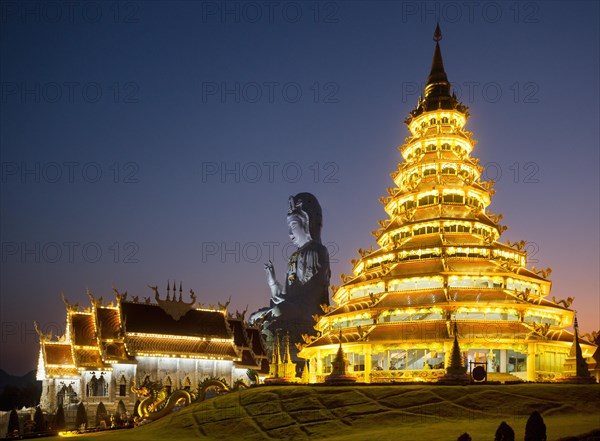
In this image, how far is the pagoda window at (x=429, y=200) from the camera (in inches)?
2137

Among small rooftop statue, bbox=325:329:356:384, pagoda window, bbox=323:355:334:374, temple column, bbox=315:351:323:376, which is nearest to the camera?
small rooftop statue, bbox=325:329:356:384

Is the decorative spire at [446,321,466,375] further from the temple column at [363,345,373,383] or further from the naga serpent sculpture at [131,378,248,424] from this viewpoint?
the naga serpent sculpture at [131,378,248,424]

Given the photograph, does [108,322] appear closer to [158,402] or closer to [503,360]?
[158,402]

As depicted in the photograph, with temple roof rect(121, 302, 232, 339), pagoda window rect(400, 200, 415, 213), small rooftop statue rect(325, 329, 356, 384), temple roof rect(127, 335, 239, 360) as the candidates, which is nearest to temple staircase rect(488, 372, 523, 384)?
small rooftop statue rect(325, 329, 356, 384)

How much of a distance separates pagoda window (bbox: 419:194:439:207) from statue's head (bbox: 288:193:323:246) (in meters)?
58.4

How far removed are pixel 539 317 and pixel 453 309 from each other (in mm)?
6740

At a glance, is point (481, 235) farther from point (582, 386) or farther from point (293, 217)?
point (293, 217)

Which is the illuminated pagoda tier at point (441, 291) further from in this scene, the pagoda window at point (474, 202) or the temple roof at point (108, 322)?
the temple roof at point (108, 322)

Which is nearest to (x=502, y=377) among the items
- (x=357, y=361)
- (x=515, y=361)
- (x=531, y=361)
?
(x=515, y=361)

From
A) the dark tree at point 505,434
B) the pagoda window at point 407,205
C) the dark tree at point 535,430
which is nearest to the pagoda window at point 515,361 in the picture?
the pagoda window at point 407,205

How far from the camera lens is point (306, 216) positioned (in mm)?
113562

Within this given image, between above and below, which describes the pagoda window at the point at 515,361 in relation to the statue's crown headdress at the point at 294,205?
below

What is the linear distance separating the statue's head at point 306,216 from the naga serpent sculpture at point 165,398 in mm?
66033

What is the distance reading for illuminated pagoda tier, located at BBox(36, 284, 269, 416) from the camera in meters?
61.4
